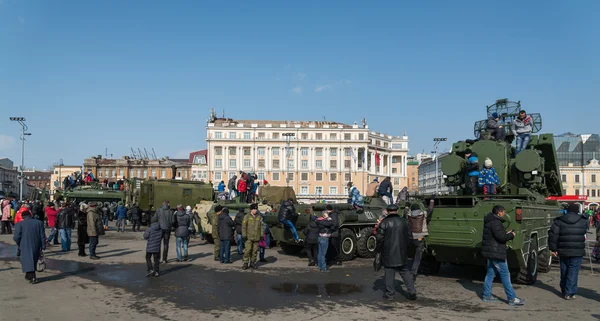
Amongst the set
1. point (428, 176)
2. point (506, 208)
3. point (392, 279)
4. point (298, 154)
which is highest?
point (298, 154)

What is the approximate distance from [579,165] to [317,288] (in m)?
98.2

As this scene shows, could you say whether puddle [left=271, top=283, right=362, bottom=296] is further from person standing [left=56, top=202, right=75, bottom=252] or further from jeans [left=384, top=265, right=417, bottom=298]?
person standing [left=56, top=202, right=75, bottom=252]

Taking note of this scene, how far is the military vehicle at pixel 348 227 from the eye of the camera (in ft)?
50.5

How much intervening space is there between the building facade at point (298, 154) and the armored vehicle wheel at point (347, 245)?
278ft

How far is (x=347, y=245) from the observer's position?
1546 centimetres

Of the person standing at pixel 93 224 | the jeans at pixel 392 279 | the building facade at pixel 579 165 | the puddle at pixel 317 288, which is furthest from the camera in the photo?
the building facade at pixel 579 165

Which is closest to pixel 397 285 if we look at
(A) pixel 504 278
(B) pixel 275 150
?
(A) pixel 504 278

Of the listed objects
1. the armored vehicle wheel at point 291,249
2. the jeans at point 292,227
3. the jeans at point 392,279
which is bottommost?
the armored vehicle wheel at point 291,249

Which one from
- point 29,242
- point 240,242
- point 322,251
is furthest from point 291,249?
point 29,242

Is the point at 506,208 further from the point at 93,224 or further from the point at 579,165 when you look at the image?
the point at 579,165

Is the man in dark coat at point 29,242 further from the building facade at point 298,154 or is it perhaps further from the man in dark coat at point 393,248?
the building facade at point 298,154

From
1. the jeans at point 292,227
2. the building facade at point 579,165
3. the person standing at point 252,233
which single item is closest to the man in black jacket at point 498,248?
the person standing at point 252,233

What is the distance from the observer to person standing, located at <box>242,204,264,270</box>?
42.7 ft

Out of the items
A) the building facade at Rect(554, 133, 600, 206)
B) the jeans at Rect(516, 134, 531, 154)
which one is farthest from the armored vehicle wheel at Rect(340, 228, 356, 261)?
the building facade at Rect(554, 133, 600, 206)
